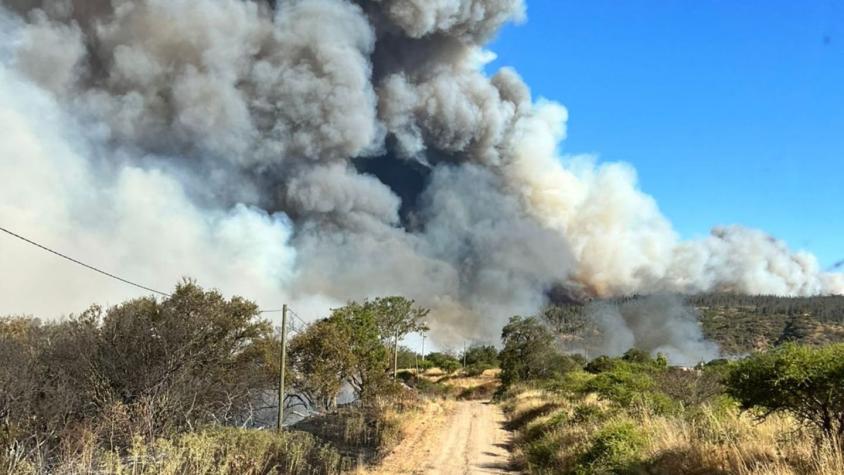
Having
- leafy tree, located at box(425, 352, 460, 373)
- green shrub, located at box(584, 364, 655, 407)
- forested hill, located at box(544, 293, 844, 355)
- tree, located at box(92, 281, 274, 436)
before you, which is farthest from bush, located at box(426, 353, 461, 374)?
tree, located at box(92, 281, 274, 436)

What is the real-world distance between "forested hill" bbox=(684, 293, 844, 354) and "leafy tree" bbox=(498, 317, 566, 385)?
60170mm

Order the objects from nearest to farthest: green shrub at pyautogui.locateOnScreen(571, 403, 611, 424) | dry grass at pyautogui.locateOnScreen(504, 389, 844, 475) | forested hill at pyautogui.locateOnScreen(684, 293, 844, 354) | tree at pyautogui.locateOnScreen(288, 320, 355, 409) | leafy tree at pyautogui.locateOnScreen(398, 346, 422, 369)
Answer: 1. dry grass at pyautogui.locateOnScreen(504, 389, 844, 475)
2. green shrub at pyautogui.locateOnScreen(571, 403, 611, 424)
3. tree at pyautogui.locateOnScreen(288, 320, 355, 409)
4. leafy tree at pyautogui.locateOnScreen(398, 346, 422, 369)
5. forested hill at pyautogui.locateOnScreen(684, 293, 844, 354)

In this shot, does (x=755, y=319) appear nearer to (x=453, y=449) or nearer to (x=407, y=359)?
(x=407, y=359)

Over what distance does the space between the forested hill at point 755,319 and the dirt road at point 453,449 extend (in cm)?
7176

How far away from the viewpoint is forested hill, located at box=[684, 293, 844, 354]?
106 m

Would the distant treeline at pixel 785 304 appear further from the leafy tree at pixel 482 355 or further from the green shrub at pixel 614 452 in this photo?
the green shrub at pixel 614 452

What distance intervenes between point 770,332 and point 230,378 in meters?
119

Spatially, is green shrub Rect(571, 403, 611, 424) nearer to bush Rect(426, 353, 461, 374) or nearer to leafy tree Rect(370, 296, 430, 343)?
leafy tree Rect(370, 296, 430, 343)

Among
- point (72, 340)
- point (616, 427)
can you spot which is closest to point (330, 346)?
point (72, 340)

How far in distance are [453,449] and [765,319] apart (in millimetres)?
129129

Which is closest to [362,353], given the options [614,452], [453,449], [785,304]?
[453,449]

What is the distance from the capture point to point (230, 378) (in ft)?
67.3

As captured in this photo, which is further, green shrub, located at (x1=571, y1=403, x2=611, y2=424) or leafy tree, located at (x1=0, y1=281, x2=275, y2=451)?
green shrub, located at (x1=571, y1=403, x2=611, y2=424)

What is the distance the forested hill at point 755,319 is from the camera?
351ft
